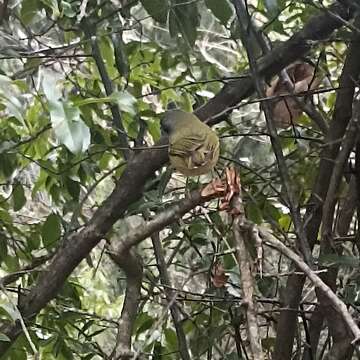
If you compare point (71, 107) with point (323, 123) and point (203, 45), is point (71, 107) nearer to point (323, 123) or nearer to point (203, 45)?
point (323, 123)

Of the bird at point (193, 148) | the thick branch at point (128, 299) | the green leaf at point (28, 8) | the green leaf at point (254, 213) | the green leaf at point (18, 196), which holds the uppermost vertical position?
the green leaf at point (28, 8)

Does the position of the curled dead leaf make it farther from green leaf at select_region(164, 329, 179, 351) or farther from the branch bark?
green leaf at select_region(164, 329, 179, 351)

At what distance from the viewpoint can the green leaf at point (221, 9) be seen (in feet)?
2.98

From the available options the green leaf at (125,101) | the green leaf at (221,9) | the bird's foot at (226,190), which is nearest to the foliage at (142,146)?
the green leaf at (221,9)

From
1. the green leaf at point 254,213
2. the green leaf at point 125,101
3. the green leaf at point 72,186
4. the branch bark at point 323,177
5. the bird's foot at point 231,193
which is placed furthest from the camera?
the green leaf at point 72,186

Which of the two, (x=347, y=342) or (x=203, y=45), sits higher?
(x=203, y=45)

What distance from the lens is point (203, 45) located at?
246 centimetres

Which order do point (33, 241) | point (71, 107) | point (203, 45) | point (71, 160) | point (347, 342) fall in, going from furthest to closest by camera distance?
point (203, 45), point (33, 241), point (71, 160), point (347, 342), point (71, 107)

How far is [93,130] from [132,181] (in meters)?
0.18

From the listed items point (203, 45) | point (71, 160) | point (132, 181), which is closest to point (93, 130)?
point (71, 160)

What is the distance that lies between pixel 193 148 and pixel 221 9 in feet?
0.66

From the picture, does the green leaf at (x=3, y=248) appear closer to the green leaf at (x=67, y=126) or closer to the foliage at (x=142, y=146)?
the foliage at (x=142, y=146)

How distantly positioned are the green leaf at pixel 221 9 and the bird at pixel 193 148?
0.44 ft

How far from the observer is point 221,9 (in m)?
0.91
